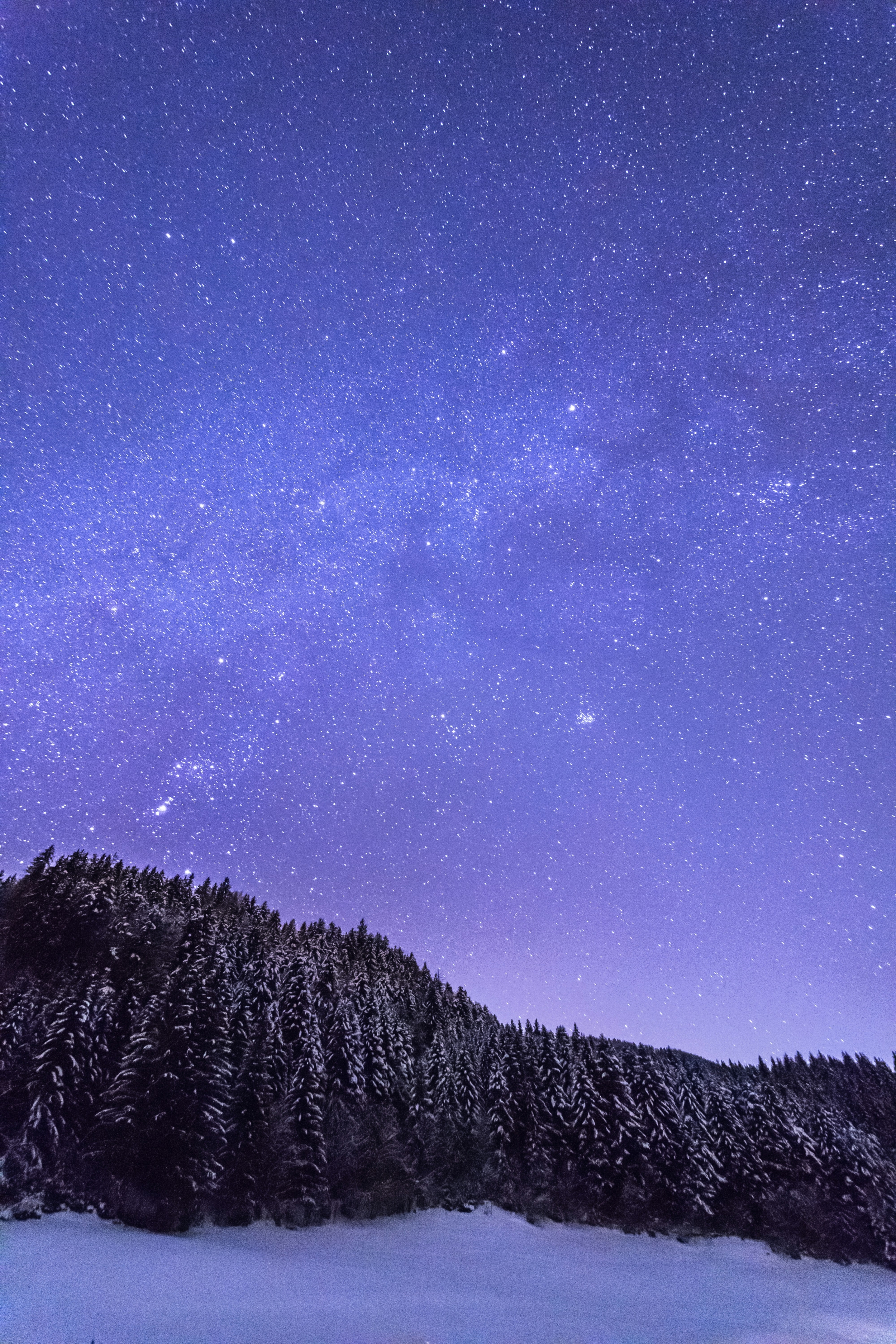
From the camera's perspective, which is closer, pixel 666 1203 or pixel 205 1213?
pixel 205 1213

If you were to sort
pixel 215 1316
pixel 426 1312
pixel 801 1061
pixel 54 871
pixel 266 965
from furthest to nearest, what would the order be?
pixel 801 1061 < pixel 54 871 < pixel 266 965 < pixel 426 1312 < pixel 215 1316

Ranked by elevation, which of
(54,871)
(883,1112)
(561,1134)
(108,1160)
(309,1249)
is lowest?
(309,1249)

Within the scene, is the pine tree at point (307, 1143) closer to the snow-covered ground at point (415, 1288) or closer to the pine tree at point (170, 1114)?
the snow-covered ground at point (415, 1288)

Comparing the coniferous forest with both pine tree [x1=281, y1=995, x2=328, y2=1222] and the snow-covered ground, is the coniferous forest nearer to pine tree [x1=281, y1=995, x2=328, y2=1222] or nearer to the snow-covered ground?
pine tree [x1=281, y1=995, x2=328, y2=1222]

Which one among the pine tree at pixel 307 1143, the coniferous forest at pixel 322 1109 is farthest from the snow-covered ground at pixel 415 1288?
the coniferous forest at pixel 322 1109

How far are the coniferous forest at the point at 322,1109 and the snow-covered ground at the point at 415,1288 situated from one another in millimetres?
2274

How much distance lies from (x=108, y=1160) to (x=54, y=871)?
40.5 metres

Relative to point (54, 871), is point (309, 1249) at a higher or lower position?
lower

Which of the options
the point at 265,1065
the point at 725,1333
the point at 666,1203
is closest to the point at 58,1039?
the point at 265,1065

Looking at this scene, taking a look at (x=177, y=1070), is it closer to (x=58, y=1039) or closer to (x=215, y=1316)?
(x=58, y=1039)

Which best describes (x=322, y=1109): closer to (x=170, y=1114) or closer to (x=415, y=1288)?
(x=170, y=1114)

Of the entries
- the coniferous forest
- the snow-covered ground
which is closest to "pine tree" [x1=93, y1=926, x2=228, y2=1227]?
the coniferous forest

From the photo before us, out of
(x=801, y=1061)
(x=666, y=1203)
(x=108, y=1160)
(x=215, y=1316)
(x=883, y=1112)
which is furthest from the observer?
(x=801, y=1061)

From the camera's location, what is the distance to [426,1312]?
973 inches
